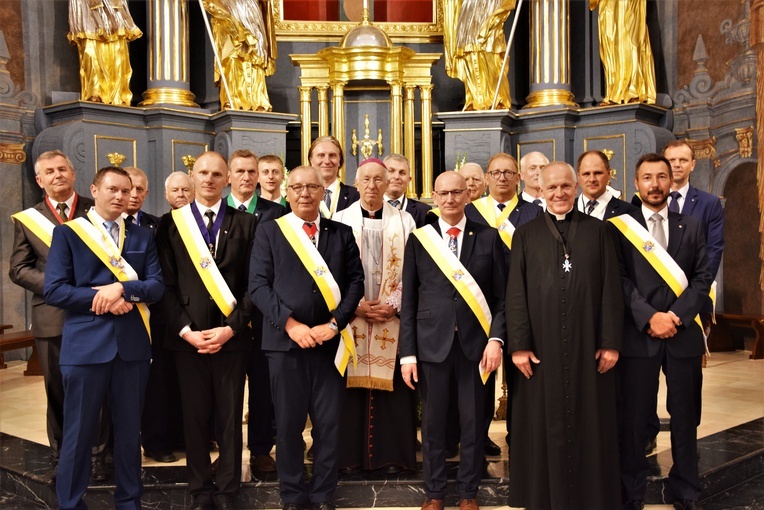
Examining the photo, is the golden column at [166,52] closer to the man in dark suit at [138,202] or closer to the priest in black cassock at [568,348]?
the man in dark suit at [138,202]

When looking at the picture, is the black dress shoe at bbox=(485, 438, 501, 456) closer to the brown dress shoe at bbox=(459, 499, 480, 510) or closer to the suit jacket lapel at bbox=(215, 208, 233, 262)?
the brown dress shoe at bbox=(459, 499, 480, 510)

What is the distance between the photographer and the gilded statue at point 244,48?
9.70 meters

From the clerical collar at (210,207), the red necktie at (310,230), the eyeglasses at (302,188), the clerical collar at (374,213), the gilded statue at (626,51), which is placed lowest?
the red necktie at (310,230)

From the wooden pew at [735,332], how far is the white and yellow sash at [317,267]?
6038mm

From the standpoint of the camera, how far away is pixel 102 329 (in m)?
3.87

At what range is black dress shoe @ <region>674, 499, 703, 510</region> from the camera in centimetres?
416

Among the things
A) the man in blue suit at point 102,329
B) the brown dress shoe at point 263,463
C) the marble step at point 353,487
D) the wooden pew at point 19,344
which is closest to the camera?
the man in blue suit at point 102,329

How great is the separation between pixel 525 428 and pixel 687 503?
0.92 meters

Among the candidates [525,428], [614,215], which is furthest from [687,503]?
[614,215]

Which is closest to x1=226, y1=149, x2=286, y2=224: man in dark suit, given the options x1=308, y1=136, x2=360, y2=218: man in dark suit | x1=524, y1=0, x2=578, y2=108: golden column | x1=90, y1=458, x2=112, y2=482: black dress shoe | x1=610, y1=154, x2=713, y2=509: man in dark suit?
x1=308, y1=136, x2=360, y2=218: man in dark suit

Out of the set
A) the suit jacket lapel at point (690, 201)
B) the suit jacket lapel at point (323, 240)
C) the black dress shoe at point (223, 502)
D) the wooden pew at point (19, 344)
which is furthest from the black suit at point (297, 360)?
the wooden pew at point (19, 344)

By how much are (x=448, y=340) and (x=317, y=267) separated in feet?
2.32

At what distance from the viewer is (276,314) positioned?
13.0ft

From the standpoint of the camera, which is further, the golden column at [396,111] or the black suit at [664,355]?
the golden column at [396,111]
